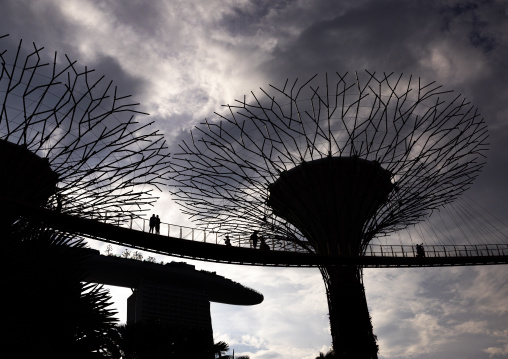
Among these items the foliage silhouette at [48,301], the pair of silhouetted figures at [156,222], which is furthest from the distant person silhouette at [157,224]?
the foliage silhouette at [48,301]

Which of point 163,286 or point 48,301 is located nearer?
point 48,301

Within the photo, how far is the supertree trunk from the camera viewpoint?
2192 centimetres

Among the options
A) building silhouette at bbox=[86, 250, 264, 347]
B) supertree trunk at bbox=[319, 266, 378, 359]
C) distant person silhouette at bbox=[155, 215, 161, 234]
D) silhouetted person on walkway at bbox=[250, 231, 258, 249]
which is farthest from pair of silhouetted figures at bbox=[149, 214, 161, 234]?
building silhouette at bbox=[86, 250, 264, 347]

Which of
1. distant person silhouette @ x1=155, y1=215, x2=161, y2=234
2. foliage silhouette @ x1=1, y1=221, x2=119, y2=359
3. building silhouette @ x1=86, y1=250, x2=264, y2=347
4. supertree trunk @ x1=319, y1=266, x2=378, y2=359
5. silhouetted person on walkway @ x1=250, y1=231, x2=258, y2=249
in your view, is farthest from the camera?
building silhouette @ x1=86, y1=250, x2=264, y2=347

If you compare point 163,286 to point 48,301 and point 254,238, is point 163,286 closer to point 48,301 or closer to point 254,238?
point 254,238

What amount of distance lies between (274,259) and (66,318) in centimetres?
1230

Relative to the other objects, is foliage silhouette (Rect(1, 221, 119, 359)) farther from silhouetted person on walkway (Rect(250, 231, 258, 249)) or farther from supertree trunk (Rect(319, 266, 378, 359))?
silhouetted person on walkway (Rect(250, 231, 258, 249))

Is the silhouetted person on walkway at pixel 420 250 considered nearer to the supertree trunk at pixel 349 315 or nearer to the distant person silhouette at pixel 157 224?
the supertree trunk at pixel 349 315

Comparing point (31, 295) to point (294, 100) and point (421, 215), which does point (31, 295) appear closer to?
point (294, 100)

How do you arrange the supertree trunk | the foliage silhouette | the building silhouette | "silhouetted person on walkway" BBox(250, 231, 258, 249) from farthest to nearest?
the building silhouette
"silhouetted person on walkway" BBox(250, 231, 258, 249)
the supertree trunk
the foliage silhouette

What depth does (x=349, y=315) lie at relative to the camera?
886 inches

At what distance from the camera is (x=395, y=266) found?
80.1ft

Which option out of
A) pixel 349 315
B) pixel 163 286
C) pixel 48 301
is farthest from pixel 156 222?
pixel 163 286

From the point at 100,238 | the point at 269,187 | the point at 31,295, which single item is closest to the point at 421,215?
the point at 269,187
